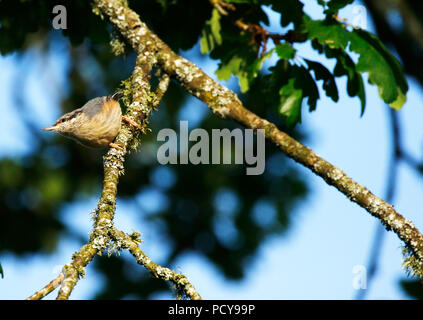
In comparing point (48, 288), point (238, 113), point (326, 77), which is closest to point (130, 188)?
point (238, 113)

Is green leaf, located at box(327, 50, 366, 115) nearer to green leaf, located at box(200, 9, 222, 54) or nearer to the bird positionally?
green leaf, located at box(200, 9, 222, 54)

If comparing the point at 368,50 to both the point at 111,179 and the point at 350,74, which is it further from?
the point at 111,179

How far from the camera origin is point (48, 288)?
259 centimetres

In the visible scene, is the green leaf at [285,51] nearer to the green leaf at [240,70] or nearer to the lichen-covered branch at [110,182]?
the green leaf at [240,70]

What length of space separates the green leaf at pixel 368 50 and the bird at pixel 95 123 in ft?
5.79

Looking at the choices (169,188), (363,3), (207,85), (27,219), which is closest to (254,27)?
(207,85)

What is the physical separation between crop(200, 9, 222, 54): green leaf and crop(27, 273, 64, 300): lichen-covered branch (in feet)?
7.89

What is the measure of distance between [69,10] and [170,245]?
140 inches

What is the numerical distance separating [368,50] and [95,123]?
2455 mm

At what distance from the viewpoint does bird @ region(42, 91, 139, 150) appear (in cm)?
480

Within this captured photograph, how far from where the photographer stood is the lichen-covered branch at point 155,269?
2.93 metres

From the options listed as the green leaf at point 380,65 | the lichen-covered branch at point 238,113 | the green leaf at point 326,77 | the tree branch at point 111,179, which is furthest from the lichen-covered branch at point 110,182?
the green leaf at point 380,65

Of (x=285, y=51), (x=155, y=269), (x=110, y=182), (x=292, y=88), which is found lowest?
(x=155, y=269)

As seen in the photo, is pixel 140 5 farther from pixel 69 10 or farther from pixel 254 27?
pixel 254 27
